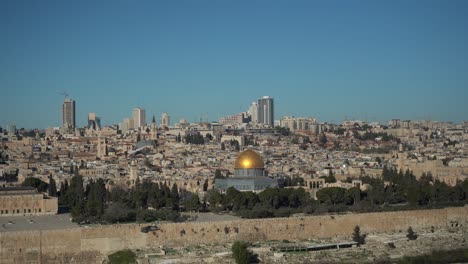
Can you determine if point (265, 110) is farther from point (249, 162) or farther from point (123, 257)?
point (123, 257)

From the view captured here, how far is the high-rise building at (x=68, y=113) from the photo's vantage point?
4555 inches

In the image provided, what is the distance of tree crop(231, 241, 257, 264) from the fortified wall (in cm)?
215

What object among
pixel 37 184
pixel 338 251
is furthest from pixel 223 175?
pixel 338 251

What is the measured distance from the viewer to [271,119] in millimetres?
136750

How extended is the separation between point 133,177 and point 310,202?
14929mm

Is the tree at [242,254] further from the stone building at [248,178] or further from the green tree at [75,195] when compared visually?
the stone building at [248,178]

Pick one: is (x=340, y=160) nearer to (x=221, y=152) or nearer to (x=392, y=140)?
(x=221, y=152)

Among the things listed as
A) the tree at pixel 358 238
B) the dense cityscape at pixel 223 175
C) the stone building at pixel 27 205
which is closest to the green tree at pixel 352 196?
the dense cityscape at pixel 223 175

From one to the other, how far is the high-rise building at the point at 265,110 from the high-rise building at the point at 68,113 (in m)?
33.8

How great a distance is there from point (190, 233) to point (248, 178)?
13.8 meters

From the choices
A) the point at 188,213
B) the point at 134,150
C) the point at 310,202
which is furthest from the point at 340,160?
the point at 188,213

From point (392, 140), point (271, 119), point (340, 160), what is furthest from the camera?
point (271, 119)

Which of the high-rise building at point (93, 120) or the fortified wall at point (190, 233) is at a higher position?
the high-rise building at point (93, 120)

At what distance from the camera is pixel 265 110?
137750 mm
